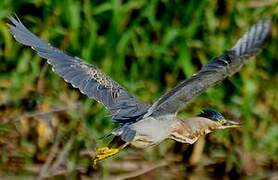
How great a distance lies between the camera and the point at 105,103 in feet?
13.2

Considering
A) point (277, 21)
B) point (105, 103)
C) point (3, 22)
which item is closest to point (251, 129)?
point (277, 21)

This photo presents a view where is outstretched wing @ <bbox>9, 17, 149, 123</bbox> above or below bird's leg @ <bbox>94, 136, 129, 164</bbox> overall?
above

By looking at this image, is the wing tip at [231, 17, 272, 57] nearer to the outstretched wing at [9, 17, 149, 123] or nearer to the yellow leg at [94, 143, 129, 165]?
the outstretched wing at [9, 17, 149, 123]

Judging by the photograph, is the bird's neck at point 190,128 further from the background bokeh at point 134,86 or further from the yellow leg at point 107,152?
the background bokeh at point 134,86

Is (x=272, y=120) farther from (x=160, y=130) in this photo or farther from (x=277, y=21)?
(x=160, y=130)

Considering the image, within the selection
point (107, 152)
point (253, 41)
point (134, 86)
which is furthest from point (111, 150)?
point (134, 86)

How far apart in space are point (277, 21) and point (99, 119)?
116 centimetres

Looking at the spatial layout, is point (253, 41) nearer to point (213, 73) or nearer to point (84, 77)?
point (213, 73)

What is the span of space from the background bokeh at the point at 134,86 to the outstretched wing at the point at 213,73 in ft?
5.78

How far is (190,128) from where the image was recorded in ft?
13.1

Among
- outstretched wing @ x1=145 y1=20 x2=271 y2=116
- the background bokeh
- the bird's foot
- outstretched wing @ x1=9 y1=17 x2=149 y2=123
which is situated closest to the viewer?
outstretched wing @ x1=145 y1=20 x2=271 y2=116

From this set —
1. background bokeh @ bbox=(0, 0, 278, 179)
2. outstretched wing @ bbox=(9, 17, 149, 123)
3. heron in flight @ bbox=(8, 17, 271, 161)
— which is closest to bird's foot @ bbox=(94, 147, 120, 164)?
heron in flight @ bbox=(8, 17, 271, 161)

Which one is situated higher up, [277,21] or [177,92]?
[277,21]

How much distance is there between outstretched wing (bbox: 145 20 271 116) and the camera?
3658 mm
